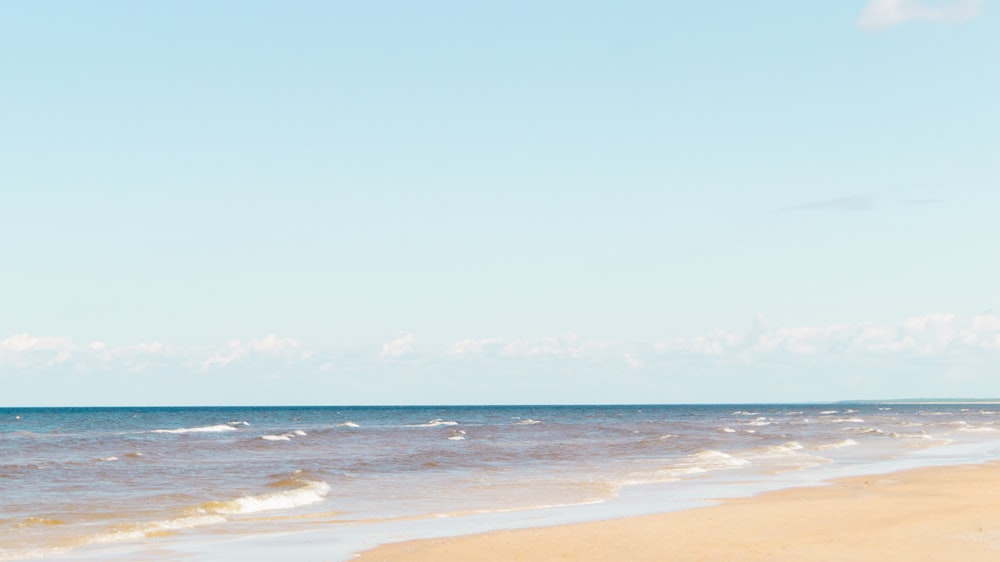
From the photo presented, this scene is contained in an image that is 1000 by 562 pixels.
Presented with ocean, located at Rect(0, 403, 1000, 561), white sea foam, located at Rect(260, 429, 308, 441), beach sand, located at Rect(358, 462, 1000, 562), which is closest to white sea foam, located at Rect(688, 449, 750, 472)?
ocean, located at Rect(0, 403, 1000, 561)

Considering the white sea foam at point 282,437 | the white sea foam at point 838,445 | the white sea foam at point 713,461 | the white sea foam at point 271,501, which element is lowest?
the white sea foam at point 271,501

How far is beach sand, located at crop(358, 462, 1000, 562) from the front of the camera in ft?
50.8

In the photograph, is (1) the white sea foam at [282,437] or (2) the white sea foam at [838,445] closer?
(2) the white sea foam at [838,445]

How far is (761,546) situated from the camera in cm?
1606

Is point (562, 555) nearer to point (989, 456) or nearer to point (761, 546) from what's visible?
point (761, 546)

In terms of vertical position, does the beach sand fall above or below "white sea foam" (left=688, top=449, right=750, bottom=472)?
below

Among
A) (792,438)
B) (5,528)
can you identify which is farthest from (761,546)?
(792,438)

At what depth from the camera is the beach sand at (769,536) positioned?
15484 mm

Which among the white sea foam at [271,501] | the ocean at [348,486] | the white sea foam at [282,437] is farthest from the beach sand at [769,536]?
the white sea foam at [282,437]

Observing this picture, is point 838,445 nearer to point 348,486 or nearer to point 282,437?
point 348,486

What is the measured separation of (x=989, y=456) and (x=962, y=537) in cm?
2825

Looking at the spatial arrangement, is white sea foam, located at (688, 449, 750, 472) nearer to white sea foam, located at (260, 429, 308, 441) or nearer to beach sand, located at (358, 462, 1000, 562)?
beach sand, located at (358, 462, 1000, 562)

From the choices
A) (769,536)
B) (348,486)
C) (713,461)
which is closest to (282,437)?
(713,461)

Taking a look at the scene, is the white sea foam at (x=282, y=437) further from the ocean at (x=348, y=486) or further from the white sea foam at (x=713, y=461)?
the white sea foam at (x=713, y=461)
